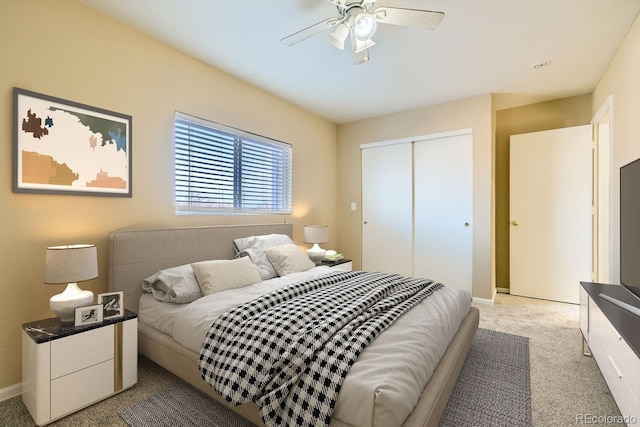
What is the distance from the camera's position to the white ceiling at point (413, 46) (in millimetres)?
2115

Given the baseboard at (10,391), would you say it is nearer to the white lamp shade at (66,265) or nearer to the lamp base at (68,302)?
the lamp base at (68,302)

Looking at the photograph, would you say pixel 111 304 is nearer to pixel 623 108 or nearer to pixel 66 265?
pixel 66 265

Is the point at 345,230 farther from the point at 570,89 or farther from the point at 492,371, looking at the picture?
the point at 570,89

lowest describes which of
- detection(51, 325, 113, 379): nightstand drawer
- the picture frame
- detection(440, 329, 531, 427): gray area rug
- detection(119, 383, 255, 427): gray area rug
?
detection(119, 383, 255, 427): gray area rug

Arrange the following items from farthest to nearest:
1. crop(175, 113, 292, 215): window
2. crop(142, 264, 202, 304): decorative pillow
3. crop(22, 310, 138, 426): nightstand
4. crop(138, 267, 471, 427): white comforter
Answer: crop(175, 113, 292, 215): window, crop(142, 264, 202, 304): decorative pillow, crop(22, 310, 138, 426): nightstand, crop(138, 267, 471, 427): white comforter

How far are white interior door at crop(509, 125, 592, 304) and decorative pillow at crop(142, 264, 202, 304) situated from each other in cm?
392

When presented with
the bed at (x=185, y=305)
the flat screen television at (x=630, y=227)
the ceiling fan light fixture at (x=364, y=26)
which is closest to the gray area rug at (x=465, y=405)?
the bed at (x=185, y=305)

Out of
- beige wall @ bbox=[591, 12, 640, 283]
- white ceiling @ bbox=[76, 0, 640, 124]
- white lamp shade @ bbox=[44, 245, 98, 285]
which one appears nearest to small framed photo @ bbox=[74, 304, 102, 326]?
white lamp shade @ bbox=[44, 245, 98, 285]

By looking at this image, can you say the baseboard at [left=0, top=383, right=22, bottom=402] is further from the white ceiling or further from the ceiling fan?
the ceiling fan

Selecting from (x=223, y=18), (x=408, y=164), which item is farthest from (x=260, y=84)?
(x=408, y=164)

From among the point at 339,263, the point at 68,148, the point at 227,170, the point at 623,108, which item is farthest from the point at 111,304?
the point at 623,108

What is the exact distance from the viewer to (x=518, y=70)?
301 centimetres

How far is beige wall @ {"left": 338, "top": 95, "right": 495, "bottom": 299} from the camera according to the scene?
11.9 ft

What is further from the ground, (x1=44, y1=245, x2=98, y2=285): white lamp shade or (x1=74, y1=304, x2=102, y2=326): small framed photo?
(x1=44, y1=245, x2=98, y2=285): white lamp shade
